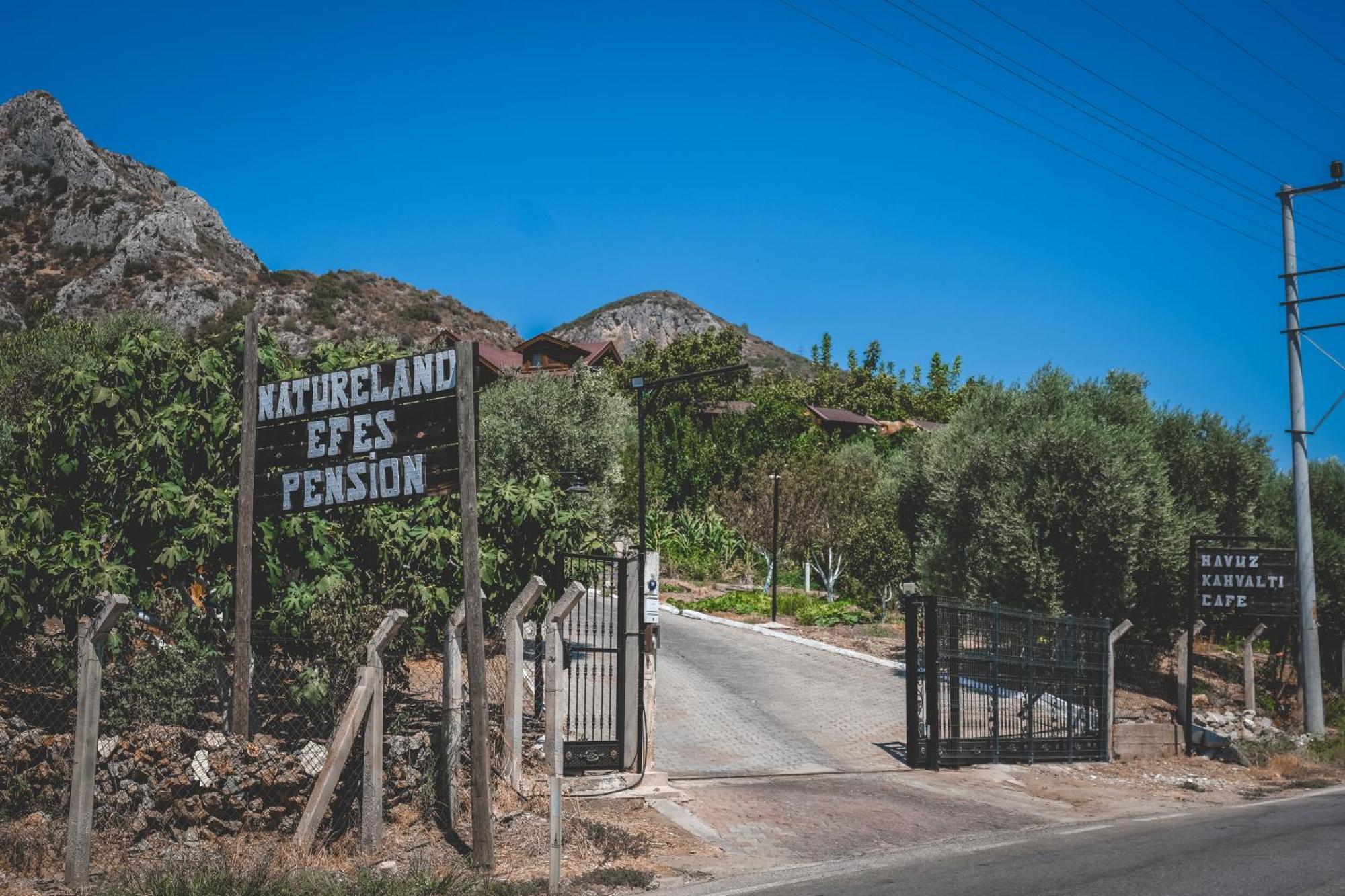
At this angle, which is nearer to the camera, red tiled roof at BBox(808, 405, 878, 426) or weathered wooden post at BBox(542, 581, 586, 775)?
weathered wooden post at BBox(542, 581, 586, 775)

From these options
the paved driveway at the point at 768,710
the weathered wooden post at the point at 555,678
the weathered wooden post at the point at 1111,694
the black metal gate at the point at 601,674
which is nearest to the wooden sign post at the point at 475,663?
the weathered wooden post at the point at 555,678

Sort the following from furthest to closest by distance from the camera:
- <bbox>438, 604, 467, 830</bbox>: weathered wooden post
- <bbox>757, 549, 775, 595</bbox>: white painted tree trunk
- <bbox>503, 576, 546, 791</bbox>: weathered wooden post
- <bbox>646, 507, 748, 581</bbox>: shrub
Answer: <bbox>646, 507, 748, 581</bbox>: shrub, <bbox>757, 549, 775, 595</bbox>: white painted tree trunk, <bbox>503, 576, 546, 791</bbox>: weathered wooden post, <bbox>438, 604, 467, 830</bbox>: weathered wooden post

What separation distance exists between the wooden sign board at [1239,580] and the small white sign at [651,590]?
1190cm

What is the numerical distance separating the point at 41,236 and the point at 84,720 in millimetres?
91701

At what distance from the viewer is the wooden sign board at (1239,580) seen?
792 inches

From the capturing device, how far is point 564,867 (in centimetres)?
898

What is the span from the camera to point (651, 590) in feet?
41.7

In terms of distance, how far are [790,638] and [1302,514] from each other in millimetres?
12011

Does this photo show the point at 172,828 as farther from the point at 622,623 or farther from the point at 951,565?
the point at 951,565

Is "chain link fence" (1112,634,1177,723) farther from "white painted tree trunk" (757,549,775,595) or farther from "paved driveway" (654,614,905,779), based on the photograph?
"white painted tree trunk" (757,549,775,595)

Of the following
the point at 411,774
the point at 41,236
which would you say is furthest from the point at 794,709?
the point at 41,236

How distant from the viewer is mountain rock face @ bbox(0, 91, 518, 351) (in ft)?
261

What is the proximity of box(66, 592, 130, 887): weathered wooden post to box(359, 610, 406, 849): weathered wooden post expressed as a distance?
195 cm

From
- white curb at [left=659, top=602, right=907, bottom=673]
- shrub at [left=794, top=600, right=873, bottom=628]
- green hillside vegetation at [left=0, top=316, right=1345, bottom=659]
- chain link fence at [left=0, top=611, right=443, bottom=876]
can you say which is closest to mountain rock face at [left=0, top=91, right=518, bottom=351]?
green hillside vegetation at [left=0, top=316, right=1345, bottom=659]
